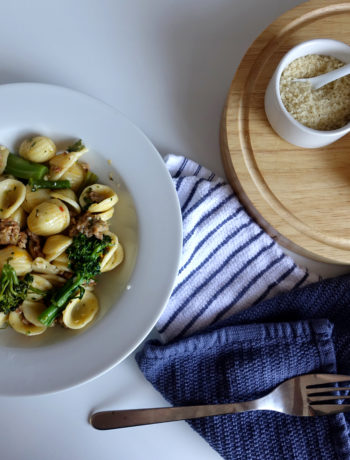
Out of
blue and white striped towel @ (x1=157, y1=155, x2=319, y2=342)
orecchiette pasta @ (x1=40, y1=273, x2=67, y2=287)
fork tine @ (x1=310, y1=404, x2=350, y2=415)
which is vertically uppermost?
orecchiette pasta @ (x1=40, y1=273, x2=67, y2=287)

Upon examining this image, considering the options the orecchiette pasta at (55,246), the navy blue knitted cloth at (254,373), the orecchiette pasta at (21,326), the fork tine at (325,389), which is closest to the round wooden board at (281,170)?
the navy blue knitted cloth at (254,373)

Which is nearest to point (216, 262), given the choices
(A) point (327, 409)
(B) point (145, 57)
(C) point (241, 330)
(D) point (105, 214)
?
(C) point (241, 330)

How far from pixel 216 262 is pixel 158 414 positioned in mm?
315

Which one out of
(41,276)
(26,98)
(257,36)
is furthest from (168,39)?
(41,276)

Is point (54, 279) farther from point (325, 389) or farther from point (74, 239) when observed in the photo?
point (325, 389)

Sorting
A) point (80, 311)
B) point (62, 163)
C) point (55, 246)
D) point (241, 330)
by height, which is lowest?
point (241, 330)

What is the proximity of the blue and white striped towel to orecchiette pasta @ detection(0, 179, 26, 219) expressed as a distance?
0.29 m

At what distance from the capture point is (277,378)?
0.84 meters

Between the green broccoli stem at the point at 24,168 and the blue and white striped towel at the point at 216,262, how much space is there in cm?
25

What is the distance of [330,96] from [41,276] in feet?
2.14

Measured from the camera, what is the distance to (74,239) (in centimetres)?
78

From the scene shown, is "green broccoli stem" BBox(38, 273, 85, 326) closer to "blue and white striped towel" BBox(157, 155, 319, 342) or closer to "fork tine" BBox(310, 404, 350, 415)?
"blue and white striped towel" BBox(157, 155, 319, 342)

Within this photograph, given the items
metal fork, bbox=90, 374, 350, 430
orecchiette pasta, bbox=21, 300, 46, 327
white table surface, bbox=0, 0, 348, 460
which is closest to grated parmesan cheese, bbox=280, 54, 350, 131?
white table surface, bbox=0, 0, 348, 460

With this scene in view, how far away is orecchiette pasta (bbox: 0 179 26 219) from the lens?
782 millimetres
